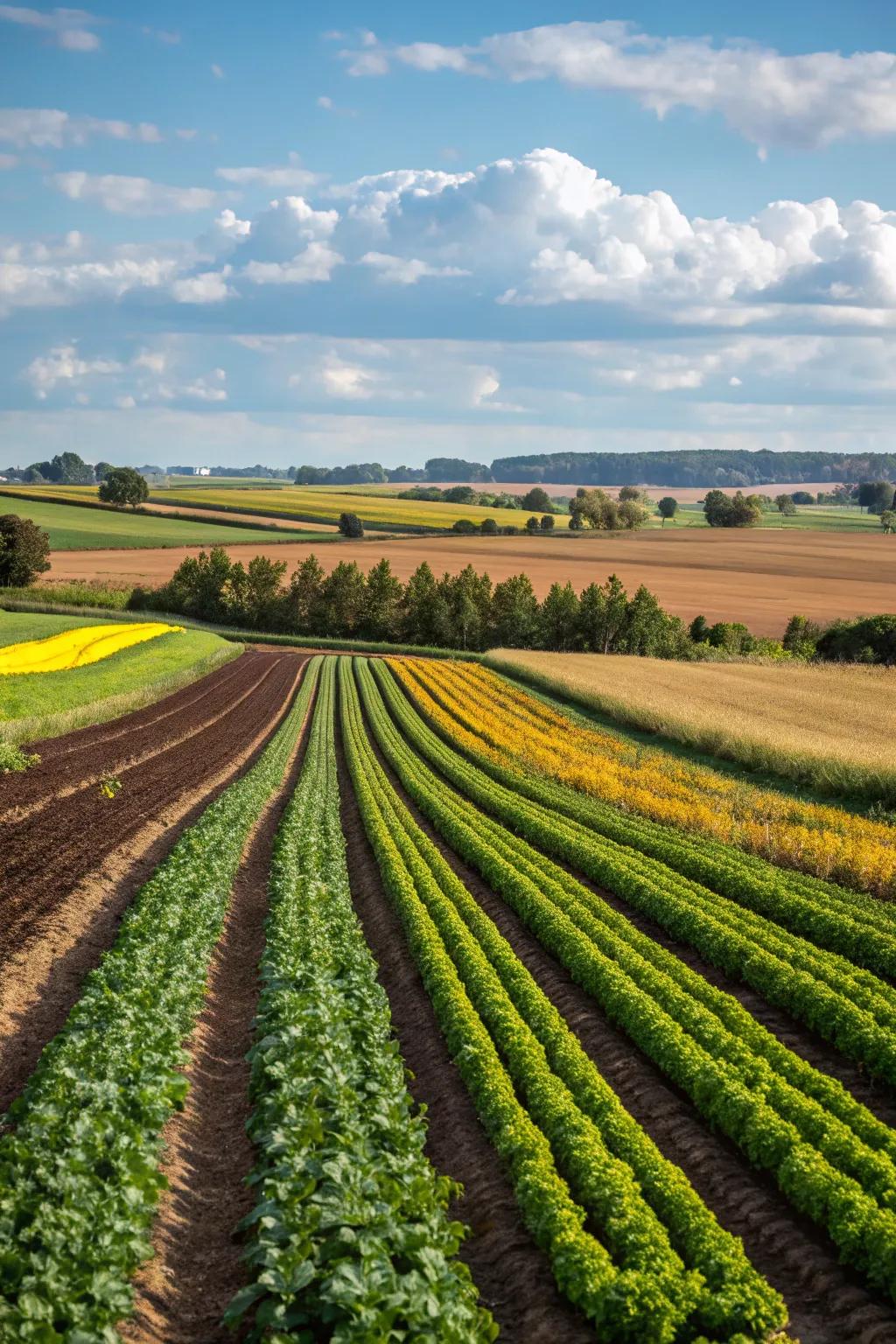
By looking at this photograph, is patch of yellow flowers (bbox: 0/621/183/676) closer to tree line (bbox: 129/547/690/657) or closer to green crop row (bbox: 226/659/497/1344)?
tree line (bbox: 129/547/690/657)

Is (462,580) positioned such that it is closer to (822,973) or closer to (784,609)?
(784,609)

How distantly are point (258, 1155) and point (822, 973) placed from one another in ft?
27.1

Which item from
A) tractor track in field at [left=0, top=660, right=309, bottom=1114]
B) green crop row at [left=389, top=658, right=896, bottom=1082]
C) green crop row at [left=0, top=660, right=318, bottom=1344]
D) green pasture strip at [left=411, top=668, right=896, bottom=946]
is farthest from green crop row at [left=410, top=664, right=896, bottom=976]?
tractor track in field at [left=0, top=660, right=309, bottom=1114]

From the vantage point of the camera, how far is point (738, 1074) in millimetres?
12008

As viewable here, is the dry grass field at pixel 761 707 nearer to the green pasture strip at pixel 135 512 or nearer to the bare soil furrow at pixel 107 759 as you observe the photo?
the bare soil furrow at pixel 107 759

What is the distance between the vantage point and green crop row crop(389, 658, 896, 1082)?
1351 cm

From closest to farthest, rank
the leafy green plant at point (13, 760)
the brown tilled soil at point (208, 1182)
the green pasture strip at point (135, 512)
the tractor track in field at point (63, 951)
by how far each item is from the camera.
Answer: the brown tilled soil at point (208, 1182), the tractor track in field at point (63, 951), the leafy green plant at point (13, 760), the green pasture strip at point (135, 512)

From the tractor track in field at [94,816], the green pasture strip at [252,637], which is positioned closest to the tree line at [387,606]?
the green pasture strip at [252,637]

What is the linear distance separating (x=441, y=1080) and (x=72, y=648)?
152 ft

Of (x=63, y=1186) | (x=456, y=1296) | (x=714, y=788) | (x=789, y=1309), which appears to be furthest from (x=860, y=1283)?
(x=714, y=788)

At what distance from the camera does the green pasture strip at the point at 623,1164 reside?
835cm

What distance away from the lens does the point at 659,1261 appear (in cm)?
863

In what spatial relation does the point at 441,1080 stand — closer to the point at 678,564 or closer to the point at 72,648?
the point at 72,648

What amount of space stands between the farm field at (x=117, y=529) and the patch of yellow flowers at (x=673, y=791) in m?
76.1
